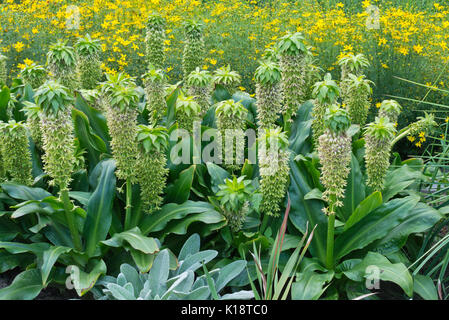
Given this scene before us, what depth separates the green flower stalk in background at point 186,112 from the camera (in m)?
3.31

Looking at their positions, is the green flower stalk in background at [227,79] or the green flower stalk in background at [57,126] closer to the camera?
the green flower stalk in background at [57,126]

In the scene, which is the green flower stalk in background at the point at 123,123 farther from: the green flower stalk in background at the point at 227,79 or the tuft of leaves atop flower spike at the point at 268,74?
the green flower stalk in background at the point at 227,79

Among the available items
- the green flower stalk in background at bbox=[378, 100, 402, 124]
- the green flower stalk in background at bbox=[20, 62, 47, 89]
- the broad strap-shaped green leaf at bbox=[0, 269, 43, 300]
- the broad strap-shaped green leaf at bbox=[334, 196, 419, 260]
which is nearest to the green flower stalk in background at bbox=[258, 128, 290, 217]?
the broad strap-shaped green leaf at bbox=[334, 196, 419, 260]

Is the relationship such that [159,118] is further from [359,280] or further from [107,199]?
[359,280]

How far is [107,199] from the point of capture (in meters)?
2.88

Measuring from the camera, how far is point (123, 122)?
2639 millimetres

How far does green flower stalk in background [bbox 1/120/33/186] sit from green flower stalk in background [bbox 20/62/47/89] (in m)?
0.97

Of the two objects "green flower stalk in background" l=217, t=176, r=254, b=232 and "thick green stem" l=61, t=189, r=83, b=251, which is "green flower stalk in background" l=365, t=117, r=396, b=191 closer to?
"green flower stalk in background" l=217, t=176, r=254, b=232

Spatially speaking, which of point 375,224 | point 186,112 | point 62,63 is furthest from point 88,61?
point 375,224

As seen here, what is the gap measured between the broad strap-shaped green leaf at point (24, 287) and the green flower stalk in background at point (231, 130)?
136cm

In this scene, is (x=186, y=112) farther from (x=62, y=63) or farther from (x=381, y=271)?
(x=381, y=271)

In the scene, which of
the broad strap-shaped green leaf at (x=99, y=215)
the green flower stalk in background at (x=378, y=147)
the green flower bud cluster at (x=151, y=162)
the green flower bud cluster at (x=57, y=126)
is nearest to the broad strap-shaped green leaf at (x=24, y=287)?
the broad strap-shaped green leaf at (x=99, y=215)

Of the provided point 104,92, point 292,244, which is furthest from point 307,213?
point 104,92

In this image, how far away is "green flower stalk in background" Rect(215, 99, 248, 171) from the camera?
308 cm
